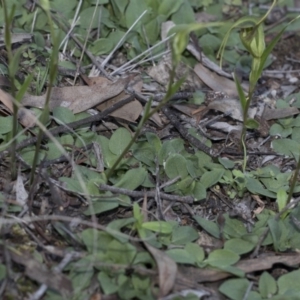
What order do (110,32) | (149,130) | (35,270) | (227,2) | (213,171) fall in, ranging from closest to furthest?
(35,270) < (213,171) < (149,130) < (110,32) < (227,2)

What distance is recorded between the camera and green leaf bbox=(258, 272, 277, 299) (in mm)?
1747

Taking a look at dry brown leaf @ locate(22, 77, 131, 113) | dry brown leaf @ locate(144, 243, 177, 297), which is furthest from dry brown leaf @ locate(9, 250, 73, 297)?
dry brown leaf @ locate(22, 77, 131, 113)

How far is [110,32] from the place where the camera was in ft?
8.64

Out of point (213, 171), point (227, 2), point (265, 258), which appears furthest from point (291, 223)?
point (227, 2)

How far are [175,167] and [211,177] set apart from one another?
0.13 meters

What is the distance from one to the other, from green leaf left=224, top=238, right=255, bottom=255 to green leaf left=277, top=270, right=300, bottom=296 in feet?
0.42

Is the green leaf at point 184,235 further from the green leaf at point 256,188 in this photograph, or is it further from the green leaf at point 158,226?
the green leaf at point 256,188

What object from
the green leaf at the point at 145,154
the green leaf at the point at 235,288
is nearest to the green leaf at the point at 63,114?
the green leaf at the point at 145,154

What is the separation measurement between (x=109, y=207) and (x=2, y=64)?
2.59 ft

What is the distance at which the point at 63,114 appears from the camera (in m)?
2.19

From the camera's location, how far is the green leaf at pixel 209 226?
6.26 feet

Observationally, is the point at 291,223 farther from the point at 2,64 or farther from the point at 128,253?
the point at 2,64

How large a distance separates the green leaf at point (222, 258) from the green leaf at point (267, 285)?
9 cm

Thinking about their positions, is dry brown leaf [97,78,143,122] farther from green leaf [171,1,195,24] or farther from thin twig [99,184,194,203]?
green leaf [171,1,195,24]
